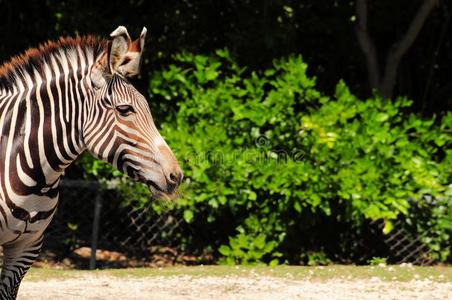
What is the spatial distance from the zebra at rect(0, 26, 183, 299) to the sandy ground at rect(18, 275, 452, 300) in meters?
2.44

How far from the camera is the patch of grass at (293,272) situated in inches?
306

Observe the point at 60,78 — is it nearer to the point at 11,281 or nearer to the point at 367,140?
the point at 11,281

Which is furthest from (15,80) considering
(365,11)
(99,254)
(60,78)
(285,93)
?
(365,11)

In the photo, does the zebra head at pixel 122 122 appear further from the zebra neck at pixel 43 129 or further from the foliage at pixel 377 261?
the foliage at pixel 377 261

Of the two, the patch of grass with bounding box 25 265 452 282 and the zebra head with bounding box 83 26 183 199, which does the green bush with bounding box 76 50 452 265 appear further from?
the zebra head with bounding box 83 26 183 199

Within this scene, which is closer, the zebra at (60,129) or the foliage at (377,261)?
the zebra at (60,129)

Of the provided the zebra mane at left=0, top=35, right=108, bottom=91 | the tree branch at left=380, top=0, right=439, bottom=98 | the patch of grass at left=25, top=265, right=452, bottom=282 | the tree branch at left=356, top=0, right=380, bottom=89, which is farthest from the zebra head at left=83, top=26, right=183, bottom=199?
the tree branch at left=380, top=0, right=439, bottom=98

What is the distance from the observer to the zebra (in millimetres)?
4281

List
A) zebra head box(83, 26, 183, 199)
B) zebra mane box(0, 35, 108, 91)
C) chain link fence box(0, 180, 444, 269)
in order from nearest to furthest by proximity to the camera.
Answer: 1. zebra head box(83, 26, 183, 199)
2. zebra mane box(0, 35, 108, 91)
3. chain link fence box(0, 180, 444, 269)

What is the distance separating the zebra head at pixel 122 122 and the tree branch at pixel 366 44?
658 centimetres

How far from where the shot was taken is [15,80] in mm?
4520

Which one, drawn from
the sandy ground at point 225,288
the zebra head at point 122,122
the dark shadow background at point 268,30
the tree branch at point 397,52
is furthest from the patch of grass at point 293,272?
the zebra head at point 122,122

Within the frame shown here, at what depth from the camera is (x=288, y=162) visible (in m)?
8.47

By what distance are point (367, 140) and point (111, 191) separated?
9.53 feet
